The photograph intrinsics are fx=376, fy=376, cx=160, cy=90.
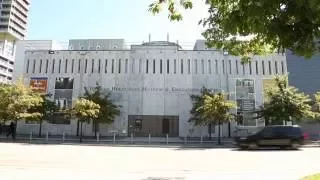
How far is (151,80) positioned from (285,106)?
17.3 meters

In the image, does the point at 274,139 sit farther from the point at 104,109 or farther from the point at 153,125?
the point at 153,125

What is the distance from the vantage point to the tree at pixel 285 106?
35750 mm

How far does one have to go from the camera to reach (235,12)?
6.66 metres

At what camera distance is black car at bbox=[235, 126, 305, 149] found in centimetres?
2670

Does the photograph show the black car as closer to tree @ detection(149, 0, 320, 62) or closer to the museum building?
the museum building

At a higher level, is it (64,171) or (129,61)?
(129,61)

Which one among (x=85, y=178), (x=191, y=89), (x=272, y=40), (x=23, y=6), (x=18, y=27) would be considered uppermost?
(x=23, y=6)

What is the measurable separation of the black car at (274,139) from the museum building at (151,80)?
17.6 m

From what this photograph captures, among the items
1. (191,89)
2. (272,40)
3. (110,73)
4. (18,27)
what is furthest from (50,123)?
(18,27)

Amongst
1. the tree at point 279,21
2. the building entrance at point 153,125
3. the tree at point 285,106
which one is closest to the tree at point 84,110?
the building entrance at point 153,125

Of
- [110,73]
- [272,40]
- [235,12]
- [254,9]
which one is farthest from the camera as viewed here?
[110,73]

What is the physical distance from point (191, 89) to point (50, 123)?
17.9 m

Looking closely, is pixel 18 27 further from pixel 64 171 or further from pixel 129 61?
pixel 64 171

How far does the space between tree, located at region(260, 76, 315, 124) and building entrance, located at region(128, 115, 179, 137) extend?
1231cm
